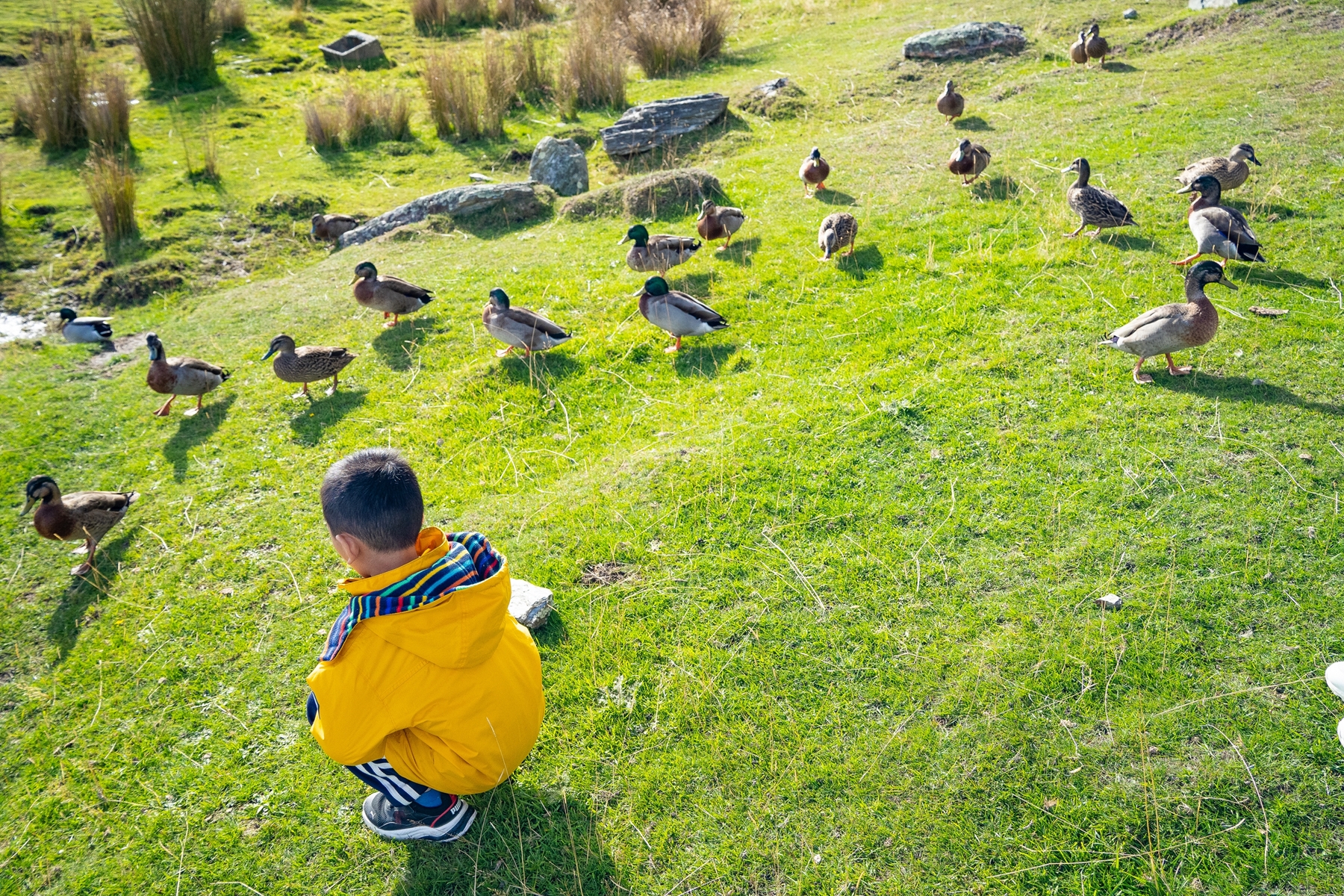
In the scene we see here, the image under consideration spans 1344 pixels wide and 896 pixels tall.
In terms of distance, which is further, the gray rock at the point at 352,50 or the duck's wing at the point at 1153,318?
the gray rock at the point at 352,50

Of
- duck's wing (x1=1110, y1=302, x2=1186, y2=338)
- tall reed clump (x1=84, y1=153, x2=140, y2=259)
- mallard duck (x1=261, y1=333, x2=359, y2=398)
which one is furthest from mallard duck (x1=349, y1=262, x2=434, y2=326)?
duck's wing (x1=1110, y1=302, x2=1186, y2=338)

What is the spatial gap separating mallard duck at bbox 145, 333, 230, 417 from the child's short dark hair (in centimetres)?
622

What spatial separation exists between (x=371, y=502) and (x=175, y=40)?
20.0 metres

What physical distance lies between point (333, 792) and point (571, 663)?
1.52 meters

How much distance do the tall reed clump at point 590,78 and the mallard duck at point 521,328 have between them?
36.4 ft

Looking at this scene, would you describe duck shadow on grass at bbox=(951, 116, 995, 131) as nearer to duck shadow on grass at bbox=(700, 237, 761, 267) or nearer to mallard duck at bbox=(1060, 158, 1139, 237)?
mallard duck at bbox=(1060, 158, 1139, 237)

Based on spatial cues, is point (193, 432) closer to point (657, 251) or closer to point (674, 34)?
point (657, 251)

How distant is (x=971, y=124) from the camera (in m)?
13.3

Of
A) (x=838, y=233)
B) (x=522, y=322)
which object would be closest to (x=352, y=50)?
(x=522, y=322)

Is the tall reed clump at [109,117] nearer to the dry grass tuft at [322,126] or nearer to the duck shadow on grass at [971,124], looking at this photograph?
the dry grass tuft at [322,126]

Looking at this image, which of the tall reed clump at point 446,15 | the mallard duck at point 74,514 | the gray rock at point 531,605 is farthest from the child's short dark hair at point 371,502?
the tall reed clump at point 446,15

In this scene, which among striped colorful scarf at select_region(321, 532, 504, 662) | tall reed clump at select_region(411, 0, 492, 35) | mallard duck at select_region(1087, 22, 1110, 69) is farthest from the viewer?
tall reed clump at select_region(411, 0, 492, 35)

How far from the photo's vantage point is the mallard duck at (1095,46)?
14.2 metres

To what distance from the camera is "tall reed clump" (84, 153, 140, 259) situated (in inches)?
499
